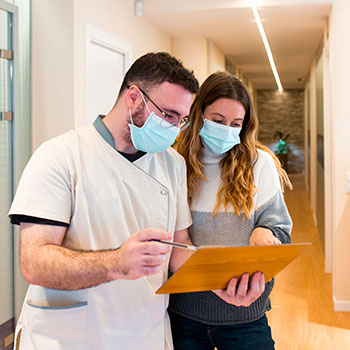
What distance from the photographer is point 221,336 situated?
1.66 meters

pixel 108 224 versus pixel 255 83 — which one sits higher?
pixel 255 83

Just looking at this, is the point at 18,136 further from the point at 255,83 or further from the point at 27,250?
the point at 255,83

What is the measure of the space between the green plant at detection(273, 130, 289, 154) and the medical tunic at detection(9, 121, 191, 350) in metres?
12.9

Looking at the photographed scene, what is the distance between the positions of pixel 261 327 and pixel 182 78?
0.87 meters

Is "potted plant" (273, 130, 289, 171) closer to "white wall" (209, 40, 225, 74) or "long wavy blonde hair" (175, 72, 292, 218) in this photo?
"white wall" (209, 40, 225, 74)

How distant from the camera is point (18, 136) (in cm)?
306

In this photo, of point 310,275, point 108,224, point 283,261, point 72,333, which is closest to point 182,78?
point 108,224

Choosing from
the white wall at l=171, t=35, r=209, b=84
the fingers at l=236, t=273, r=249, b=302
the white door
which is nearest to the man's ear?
the fingers at l=236, t=273, r=249, b=302

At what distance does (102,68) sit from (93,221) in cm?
263

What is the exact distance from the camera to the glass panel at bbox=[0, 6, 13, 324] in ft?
9.64

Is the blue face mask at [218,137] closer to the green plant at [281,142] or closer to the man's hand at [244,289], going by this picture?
the man's hand at [244,289]

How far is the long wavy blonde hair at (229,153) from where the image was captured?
171 centimetres

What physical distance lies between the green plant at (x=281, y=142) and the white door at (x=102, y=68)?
10.4 meters

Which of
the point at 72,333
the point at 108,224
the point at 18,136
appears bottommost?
the point at 72,333
